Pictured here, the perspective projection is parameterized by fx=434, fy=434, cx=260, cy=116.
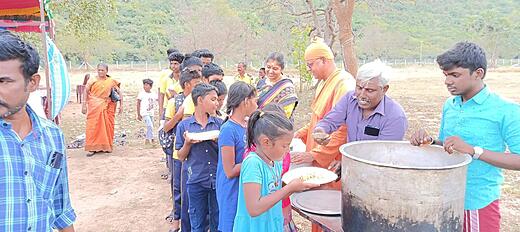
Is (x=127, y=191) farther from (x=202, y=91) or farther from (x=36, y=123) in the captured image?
(x=36, y=123)

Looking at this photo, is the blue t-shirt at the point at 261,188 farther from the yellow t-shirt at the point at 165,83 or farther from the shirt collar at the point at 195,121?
the yellow t-shirt at the point at 165,83

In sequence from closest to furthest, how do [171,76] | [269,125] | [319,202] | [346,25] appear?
[269,125]
[319,202]
[171,76]
[346,25]

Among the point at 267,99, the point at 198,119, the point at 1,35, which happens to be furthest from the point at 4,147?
the point at 267,99

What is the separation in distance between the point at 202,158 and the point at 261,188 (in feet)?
4.20

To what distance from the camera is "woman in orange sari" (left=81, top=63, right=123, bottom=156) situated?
693cm

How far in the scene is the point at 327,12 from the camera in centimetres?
1528

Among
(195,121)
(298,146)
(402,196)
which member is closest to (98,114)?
(195,121)

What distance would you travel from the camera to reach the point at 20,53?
1.46 metres

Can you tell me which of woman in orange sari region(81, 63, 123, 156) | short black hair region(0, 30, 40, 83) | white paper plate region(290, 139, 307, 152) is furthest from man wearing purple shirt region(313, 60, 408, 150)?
woman in orange sari region(81, 63, 123, 156)

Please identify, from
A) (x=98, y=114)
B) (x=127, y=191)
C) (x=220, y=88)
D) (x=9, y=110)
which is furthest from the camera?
(x=98, y=114)

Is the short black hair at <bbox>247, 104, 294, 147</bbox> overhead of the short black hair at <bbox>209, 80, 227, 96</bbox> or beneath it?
beneath

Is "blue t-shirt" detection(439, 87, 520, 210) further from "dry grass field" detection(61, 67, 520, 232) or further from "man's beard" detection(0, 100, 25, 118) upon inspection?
"dry grass field" detection(61, 67, 520, 232)

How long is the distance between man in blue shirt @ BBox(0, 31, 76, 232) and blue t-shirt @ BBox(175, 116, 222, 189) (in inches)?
62.7

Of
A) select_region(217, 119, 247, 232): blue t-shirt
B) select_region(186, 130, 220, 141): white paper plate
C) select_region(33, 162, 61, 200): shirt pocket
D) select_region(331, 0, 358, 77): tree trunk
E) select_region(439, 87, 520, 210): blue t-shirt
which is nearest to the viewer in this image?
select_region(33, 162, 61, 200): shirt pocket
